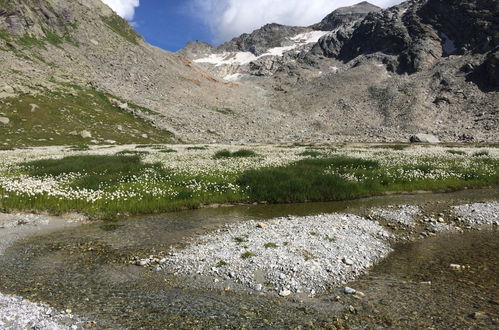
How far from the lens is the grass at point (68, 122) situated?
54.7 meters

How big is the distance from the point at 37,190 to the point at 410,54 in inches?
5805

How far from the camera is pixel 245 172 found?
2558 cm

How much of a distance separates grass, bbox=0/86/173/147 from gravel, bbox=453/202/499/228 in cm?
5521

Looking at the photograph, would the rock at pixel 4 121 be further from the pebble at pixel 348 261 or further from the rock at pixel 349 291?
the rock at pixel 349 291

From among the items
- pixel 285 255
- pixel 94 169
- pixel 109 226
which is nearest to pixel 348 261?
pixel 285 255

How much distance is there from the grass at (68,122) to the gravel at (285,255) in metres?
49.3

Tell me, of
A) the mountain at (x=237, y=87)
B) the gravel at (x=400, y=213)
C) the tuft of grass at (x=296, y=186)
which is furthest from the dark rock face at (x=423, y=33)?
the gravel at (x=400, y=213)

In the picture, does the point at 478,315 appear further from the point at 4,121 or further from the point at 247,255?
the point at 4,121

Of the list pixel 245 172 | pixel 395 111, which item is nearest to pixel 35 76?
pixel 245 172

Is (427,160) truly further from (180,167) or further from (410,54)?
(410,54)

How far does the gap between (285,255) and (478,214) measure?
11859 mm

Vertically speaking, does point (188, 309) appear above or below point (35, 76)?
below

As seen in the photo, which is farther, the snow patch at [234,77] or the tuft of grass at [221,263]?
the snow patch at [234,77]

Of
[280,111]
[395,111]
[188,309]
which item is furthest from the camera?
[280,111]
